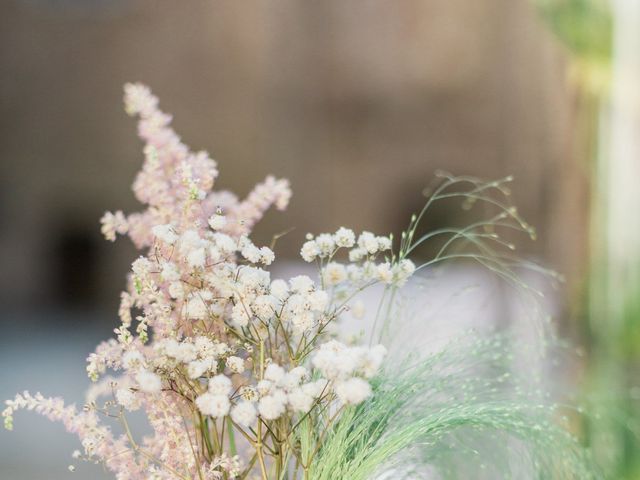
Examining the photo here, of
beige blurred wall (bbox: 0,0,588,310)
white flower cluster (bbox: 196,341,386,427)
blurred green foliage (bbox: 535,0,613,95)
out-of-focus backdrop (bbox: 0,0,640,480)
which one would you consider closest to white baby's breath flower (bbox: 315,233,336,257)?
white flower cluster (bbox: 196,341,386,427)

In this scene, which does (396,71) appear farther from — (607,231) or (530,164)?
(607,231)

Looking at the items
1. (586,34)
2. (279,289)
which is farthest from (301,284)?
(586,34)

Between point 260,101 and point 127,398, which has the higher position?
point 260,101

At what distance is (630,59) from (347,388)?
1840 mm

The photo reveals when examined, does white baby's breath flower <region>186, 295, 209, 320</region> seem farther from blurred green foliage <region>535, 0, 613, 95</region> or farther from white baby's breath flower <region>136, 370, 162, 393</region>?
blurred green foliage <region>535, 0, 613, 95</region>

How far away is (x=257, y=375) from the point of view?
660mm

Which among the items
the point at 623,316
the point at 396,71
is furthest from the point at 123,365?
the point at 396,71

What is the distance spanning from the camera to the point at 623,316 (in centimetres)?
199

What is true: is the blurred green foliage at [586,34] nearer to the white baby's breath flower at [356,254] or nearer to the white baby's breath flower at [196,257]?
the white baby's breath flower at [356,254]

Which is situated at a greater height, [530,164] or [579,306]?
[530,164]

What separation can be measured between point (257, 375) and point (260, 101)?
6325 millimetres

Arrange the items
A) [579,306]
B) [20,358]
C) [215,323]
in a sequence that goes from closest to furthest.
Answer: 1. [215,323]
2. [579,306]
3. [20,358]

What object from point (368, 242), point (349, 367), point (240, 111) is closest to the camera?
point (349, 367)

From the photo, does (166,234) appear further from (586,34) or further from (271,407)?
(586,34)
